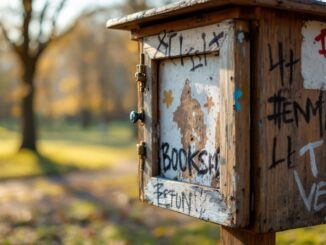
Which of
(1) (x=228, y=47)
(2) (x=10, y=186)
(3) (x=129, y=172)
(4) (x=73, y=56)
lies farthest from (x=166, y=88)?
(4) (x=73, y=56)

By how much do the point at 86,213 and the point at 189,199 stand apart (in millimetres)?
6261

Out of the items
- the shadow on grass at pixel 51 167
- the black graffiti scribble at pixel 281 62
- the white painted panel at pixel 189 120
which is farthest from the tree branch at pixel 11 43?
the black graffiti scribble at pixel 281 62

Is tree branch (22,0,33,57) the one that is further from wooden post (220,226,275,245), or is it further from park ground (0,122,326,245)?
wooden post (220,226,275,245)

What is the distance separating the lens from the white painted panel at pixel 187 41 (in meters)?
2.32

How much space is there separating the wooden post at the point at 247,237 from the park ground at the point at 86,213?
→ 8.92ft

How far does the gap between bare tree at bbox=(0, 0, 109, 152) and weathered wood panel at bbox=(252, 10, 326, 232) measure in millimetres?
13752

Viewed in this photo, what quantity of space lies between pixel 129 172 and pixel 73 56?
21196mm

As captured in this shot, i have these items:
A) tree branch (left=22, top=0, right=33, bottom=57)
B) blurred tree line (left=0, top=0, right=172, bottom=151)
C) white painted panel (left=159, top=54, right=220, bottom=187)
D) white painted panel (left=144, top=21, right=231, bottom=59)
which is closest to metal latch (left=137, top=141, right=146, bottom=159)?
white painted panel (left=159, top=54, right=220, bottom=187)

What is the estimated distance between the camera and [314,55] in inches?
98.3

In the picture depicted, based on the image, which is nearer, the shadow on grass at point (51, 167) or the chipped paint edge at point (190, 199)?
the chipped paint edge at point (190, 199)

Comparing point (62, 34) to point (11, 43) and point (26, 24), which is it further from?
point (11, 43)

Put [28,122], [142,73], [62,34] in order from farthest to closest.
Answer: [28,122], [62,34], [142,73]

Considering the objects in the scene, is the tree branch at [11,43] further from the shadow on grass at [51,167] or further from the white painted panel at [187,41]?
the white painted panel at [187,41]

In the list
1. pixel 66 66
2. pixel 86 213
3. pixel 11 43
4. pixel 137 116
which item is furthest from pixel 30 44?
pixel 66 66
